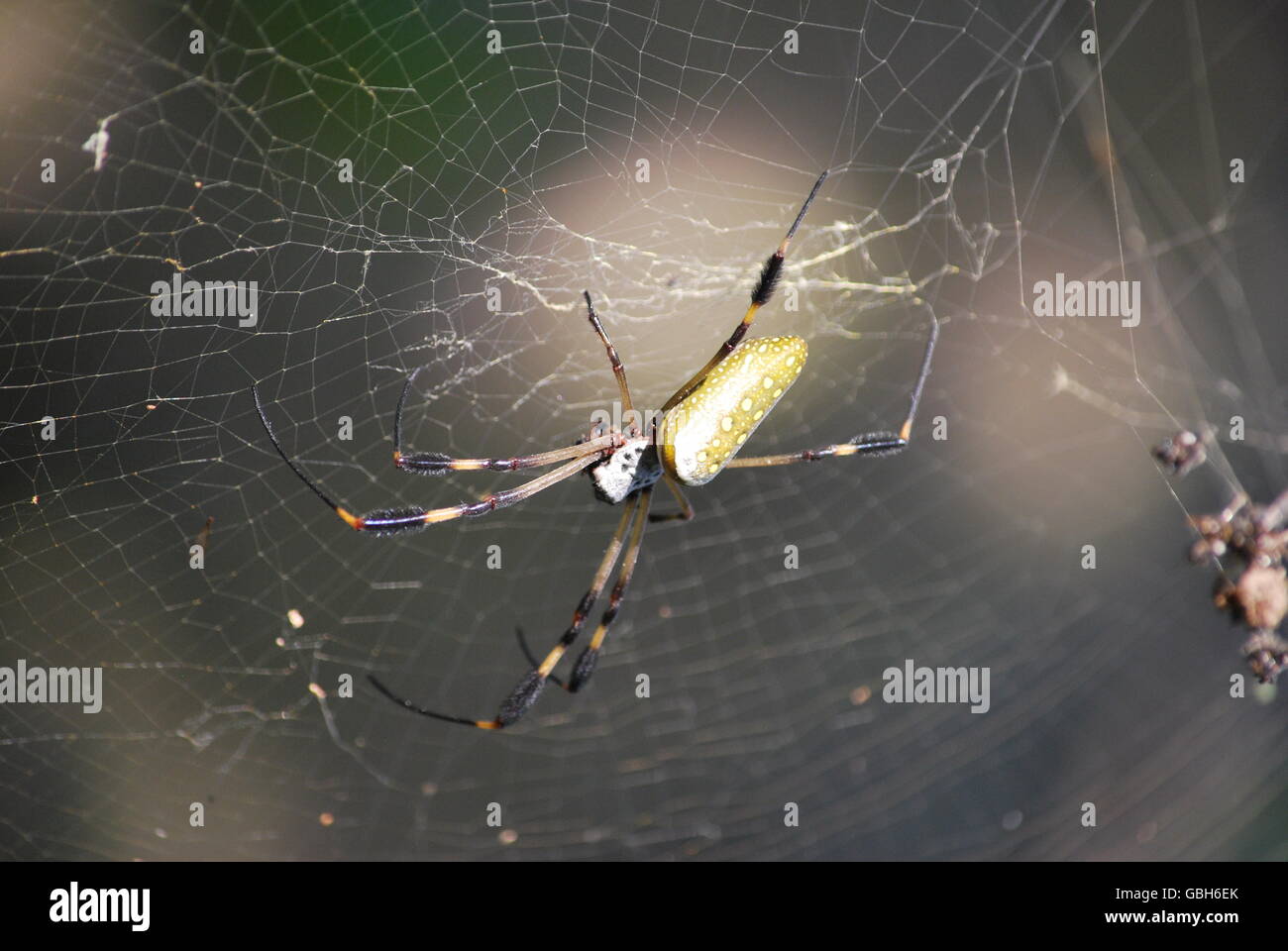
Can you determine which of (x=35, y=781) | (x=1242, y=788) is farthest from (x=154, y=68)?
(x=1242, y=788)

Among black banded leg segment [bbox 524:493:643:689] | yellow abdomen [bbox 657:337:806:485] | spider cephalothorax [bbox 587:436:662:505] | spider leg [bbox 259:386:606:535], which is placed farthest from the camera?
black banded leg segment [bbox 524:493:643:689]

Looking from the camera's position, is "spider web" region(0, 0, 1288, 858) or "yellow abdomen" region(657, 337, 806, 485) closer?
"yellow abdomen" region(657, 337, 806, 485)

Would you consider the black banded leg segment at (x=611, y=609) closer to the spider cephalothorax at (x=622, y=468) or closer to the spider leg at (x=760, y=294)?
the spider cephalothorax at (x=622, y=468)

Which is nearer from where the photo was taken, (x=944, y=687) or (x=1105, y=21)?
(x=1105, y=21)

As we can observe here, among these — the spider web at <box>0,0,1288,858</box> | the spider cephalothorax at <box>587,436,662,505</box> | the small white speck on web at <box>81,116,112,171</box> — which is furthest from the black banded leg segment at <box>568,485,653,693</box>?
the small white speck on web at <box>81,116,112,171</box>

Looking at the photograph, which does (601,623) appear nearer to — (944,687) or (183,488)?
(183,488)

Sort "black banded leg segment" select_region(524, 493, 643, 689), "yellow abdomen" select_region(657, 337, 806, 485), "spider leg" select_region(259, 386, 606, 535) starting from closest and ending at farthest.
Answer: "spider leg" select_region(259, 386, 606, 535)
"yellow abdomen" select_region(657, 337, 806, 485)
"black banded leg segment" select_region(524, 493, 643, 689)

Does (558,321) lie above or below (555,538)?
above

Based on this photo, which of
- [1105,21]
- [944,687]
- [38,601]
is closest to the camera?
[38,601]

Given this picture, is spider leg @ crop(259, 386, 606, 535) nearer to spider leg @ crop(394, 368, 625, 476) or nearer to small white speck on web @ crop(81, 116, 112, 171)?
spider leg @ crop(394, 368, 625, 476)
